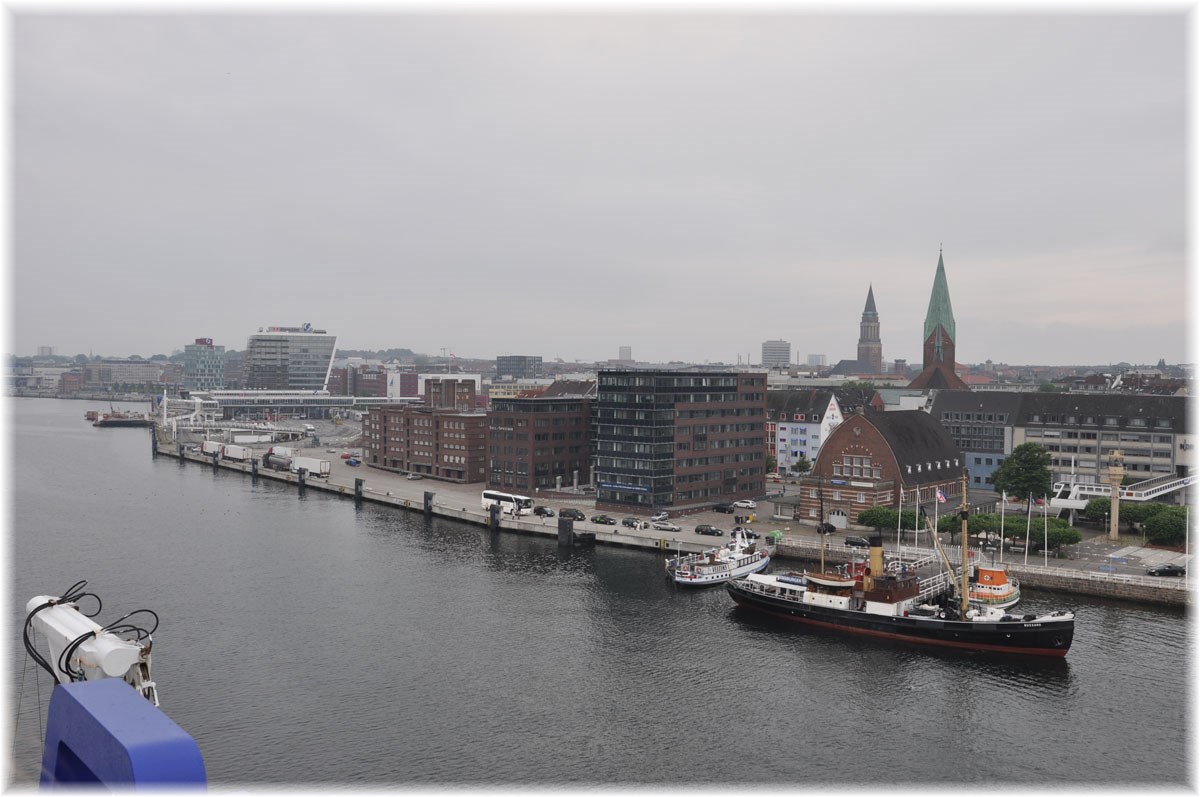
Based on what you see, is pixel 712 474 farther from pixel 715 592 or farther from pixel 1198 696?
pixel 1198 696

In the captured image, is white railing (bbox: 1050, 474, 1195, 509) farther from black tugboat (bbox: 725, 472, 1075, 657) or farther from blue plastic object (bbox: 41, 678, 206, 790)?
blue plastic object (bbox: 41, 678, 206, 790)

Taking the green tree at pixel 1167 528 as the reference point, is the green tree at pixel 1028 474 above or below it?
above

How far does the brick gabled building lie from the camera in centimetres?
7881

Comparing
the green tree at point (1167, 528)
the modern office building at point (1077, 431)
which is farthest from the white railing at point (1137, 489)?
the green tree at point (1167, 528)

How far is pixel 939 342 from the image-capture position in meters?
166

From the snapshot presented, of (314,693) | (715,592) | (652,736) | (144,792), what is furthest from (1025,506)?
(144,792)

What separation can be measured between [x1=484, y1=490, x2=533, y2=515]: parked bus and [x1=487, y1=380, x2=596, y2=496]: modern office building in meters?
5.60

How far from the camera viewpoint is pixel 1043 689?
140 feet

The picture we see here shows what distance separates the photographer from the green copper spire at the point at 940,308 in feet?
555

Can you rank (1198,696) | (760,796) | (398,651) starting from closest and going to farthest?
(760,796)
(1198,696)
(398,651)

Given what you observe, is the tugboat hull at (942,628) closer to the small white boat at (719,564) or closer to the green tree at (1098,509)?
the small white boat at (719,564)

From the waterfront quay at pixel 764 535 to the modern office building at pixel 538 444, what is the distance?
12.4ft

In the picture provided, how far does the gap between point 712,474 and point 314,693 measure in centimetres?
5326

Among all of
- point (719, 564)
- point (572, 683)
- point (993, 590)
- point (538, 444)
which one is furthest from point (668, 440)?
point (572, 683)
